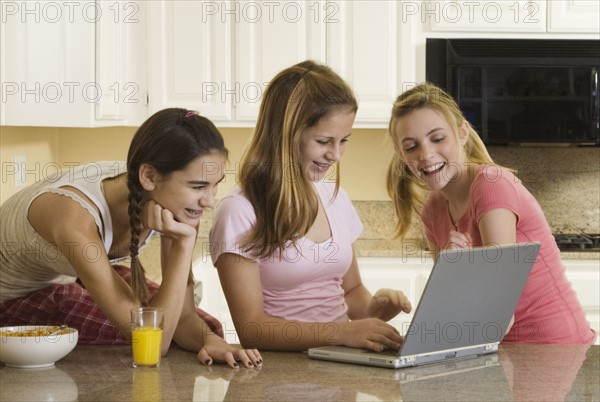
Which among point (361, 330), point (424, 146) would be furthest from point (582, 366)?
point (424, 146)

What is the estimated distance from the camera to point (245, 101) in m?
3.66

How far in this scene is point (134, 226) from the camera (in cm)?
182

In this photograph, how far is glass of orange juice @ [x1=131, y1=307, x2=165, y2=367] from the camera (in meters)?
1.62

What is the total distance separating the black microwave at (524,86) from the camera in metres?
3.54

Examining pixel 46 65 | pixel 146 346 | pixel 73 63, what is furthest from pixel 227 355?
pixel 73 63

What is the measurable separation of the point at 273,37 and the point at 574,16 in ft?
3.81

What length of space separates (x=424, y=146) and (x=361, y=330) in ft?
1.72

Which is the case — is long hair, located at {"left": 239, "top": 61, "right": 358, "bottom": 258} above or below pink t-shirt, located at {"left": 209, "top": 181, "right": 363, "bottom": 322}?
above

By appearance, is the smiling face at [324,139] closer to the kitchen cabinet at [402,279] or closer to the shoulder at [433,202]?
the shoulder at [433,202]

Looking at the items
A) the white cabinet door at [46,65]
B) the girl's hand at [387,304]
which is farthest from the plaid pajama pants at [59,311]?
the white cabinet door at [46,65]

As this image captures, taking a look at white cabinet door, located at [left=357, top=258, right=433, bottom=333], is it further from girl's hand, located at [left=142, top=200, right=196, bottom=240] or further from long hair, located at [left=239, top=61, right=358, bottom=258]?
girl's hand, located at [left=142, top=200, right=196, bottom=240]

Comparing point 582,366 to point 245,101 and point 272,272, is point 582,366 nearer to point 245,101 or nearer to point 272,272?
point 272,272

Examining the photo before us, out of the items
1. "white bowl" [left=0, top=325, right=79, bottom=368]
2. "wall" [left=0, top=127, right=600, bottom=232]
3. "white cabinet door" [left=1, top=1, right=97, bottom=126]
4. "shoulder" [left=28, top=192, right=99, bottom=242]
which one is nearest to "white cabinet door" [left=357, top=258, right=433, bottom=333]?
"wall" [left=0, top=127, right=600, bottom=232]

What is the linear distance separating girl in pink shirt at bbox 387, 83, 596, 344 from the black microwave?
138 centimetres
